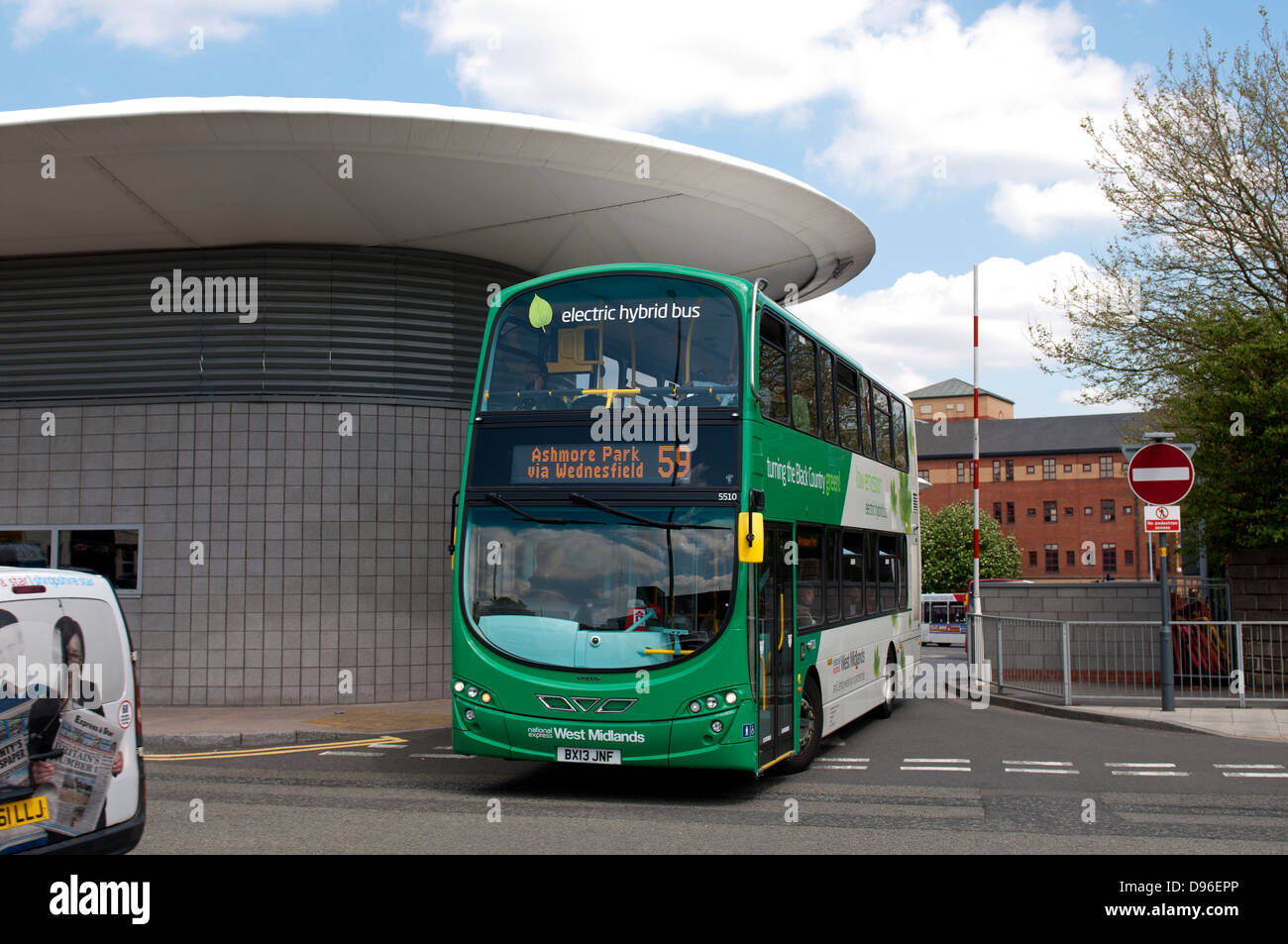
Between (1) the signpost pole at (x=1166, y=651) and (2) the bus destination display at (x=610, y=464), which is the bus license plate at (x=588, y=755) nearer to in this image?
(2) the bus destination display at (x=610, y=464)

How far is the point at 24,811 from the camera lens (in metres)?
5.02

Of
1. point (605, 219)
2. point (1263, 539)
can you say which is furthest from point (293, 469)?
point (1263, 539)

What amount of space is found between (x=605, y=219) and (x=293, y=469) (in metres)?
5.40

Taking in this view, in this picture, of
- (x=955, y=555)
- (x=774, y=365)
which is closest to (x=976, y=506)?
(x=774, y=365)

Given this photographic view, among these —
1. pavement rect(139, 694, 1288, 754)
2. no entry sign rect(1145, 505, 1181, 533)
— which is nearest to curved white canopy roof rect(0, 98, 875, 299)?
no entry sign rect(1145, 505, 1181, 533)

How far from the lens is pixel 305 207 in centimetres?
1451

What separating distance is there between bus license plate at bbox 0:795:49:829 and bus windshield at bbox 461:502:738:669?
4023mm

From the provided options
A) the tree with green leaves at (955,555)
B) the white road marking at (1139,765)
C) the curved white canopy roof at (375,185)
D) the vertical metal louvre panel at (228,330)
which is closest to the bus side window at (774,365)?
the white road marking at (1139,765)

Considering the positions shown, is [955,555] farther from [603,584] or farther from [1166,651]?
[603,584]

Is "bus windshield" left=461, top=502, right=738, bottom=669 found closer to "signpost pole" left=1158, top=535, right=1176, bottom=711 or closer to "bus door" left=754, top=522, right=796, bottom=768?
"bus door" left=754, top=522, right=796, bottom=768

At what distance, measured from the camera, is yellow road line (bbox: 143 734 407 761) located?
1149cm

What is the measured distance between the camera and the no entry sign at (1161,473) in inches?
563

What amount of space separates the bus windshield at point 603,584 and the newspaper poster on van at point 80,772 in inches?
142

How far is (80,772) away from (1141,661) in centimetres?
1402
